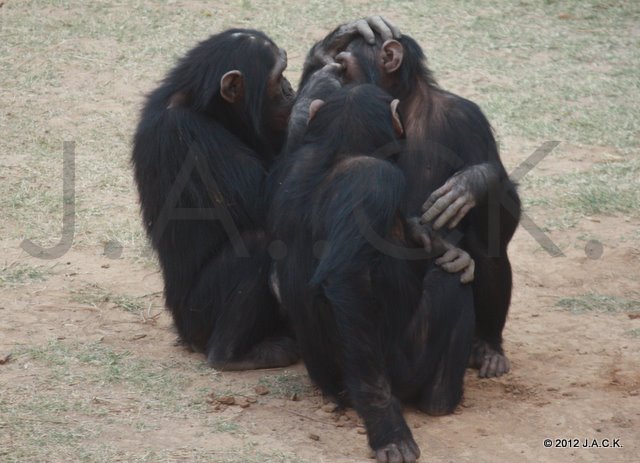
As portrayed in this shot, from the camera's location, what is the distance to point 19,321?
641cm

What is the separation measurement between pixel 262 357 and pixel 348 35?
1862 millimetres

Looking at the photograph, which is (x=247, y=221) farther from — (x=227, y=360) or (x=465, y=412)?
(x=465, y=412)

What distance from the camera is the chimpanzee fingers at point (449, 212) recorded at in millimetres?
5328

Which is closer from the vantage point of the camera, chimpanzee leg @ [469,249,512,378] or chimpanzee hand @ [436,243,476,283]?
chimpanzee hand @ [436,243,476,283]

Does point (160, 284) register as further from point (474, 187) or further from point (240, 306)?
point (474, 187)

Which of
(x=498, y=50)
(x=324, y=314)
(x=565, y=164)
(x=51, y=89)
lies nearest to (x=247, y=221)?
(x=324, y=314)

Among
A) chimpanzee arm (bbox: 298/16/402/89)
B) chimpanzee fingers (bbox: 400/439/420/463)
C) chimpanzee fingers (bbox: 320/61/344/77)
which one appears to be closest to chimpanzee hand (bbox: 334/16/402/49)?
chimpanzee arm (bbox: 298/16/402/89)

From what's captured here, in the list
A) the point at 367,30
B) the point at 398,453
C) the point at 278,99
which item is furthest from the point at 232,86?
the point at 398,453

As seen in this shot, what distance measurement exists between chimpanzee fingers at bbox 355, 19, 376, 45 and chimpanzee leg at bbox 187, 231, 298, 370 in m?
1.22

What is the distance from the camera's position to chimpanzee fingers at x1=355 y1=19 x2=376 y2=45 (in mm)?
5883

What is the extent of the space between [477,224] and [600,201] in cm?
289

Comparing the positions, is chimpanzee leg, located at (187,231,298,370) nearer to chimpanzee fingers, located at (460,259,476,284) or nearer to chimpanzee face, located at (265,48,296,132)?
chimpanzee face, located at (265,48,296,132)

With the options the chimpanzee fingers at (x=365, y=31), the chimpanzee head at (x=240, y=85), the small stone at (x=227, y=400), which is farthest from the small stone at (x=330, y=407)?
the chimpanzee fingers at (x=365, y=31)

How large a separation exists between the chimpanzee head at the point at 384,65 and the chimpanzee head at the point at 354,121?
0.53 metres
